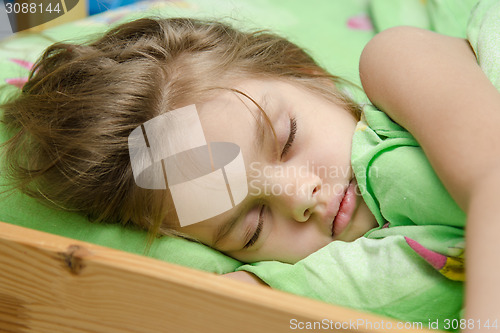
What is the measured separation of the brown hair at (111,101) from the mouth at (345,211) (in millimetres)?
164

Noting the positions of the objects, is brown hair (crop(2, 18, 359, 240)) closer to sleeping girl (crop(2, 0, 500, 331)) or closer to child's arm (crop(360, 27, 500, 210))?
sleeping girl (crop(2, 0, 500, 331))

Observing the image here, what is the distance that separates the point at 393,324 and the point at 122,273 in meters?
0.25

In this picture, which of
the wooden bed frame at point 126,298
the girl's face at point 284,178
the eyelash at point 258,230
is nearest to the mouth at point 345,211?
the girl's face at point 284,178

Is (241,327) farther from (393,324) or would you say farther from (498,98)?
(498,98)

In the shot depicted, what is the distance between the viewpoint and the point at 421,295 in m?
0.64

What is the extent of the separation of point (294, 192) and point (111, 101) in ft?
0.93

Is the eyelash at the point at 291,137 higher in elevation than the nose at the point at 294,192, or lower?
higher

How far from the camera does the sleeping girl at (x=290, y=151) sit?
0.65 meters

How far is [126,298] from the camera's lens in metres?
0.55

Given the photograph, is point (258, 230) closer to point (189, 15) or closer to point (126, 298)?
point (126, 298)

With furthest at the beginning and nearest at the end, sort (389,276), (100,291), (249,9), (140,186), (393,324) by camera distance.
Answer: (249,9) → (140,186) → (389,276) → (100,291) → (393,324)

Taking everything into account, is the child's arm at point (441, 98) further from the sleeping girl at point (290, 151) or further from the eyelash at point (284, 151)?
the eyelash at point (284, 151)

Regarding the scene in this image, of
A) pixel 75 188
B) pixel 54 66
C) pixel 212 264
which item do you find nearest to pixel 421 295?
pixel 212 264

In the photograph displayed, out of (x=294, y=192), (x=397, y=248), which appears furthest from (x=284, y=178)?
(x=397, y=248)
